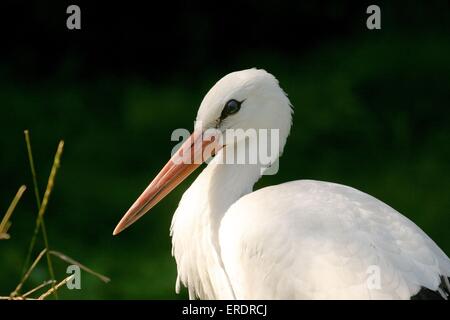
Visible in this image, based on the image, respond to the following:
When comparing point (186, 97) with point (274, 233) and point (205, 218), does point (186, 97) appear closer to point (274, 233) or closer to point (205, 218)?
point (205, 218)

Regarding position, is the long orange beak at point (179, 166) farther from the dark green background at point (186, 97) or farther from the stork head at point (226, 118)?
the dark green background at point (186, 97)

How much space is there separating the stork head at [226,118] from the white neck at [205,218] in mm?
85

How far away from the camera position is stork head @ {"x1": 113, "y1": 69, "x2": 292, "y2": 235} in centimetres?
408

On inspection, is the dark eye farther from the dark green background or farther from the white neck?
the dark green background

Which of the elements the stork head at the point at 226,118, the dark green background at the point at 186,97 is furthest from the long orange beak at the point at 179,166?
the dark green background at the point at 186,97

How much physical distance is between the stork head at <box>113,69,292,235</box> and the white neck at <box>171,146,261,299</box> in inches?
3.3

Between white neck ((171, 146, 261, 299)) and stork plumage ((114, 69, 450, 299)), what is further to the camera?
white neck ((171, 146, 261, 299))

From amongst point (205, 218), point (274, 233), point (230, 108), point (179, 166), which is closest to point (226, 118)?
point (230, 108)

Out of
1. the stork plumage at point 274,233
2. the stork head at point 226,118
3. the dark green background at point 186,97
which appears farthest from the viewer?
the dark green background at point 186,97

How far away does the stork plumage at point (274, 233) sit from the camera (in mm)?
3510

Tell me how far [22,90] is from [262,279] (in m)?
3.68

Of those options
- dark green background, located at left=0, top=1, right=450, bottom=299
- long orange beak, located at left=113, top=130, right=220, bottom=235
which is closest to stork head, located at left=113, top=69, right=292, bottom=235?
long orange beak, located at left=113, top=130, right=220, bottom=235

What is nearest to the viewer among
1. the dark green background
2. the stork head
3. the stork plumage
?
the stork plumage
